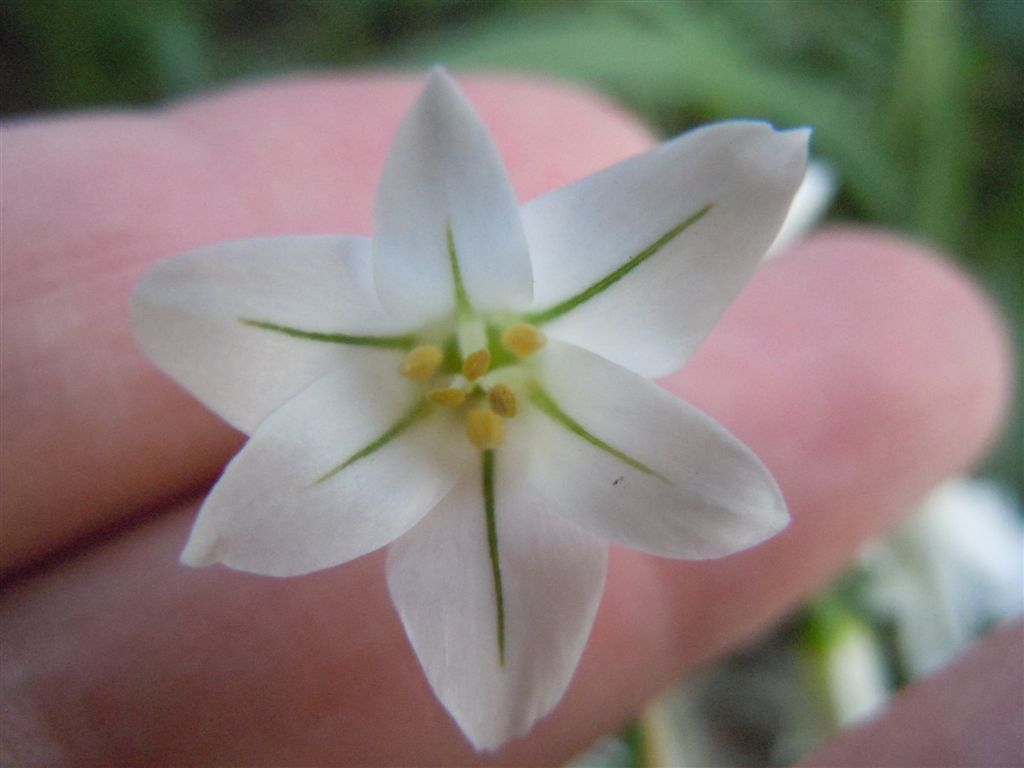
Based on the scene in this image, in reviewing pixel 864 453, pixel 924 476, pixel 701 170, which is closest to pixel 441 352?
pixel 701 170

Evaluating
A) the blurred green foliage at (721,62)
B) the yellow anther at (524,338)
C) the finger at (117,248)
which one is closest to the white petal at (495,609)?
the yellow anther at (524,338)

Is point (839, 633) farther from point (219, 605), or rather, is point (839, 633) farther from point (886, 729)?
point (219, 605)

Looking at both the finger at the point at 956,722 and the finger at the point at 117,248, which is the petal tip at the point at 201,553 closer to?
the finger at the point at 117,248

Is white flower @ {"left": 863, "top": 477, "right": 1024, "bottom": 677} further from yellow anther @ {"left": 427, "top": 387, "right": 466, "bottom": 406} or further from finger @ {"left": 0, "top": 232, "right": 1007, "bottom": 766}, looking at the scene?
yellow anther @ {"left": 427, "top": 387, "right": 466, "bottom": 406}

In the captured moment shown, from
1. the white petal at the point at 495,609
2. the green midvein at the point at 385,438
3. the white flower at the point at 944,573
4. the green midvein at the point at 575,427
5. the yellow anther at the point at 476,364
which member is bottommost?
the white flower at the point at 944,573

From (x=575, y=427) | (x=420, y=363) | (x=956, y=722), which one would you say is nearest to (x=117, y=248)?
(x=420, y=363)

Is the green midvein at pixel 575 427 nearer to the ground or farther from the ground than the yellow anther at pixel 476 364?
nearer to the ground
